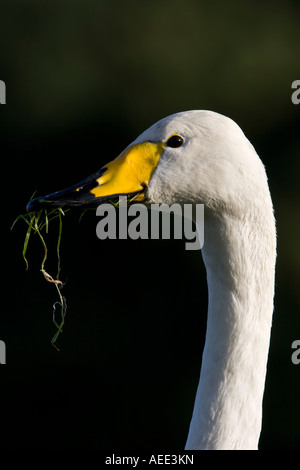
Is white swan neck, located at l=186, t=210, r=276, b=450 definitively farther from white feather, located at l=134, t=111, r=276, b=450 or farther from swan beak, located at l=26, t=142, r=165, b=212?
swan beak, located at l=26, t=142, r=165, b=212

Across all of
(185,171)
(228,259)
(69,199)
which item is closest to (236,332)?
(228,259)

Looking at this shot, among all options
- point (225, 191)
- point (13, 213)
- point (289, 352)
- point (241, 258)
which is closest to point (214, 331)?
point (241, 258)

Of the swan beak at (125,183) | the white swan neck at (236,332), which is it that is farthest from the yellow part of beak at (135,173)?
the white swan neck at (236,332)

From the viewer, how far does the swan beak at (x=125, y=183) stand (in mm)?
2758

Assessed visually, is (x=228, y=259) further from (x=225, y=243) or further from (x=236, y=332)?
(x=236, y=332)

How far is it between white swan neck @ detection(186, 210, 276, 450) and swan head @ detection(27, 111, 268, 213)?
3.2 inches

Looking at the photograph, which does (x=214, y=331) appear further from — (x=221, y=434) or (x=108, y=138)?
(x=108, y=138)

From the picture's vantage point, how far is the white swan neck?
2.67 m

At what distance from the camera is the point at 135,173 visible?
9.12 feet

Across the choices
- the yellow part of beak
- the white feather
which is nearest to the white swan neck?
the white feather

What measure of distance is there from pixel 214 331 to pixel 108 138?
200 inches

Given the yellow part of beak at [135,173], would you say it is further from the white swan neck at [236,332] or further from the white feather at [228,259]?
the white swan neck at [236,332]

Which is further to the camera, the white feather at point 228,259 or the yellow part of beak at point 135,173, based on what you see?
the yellow part of beak at point 135,173

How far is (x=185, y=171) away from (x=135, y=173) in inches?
5.6
